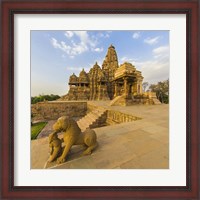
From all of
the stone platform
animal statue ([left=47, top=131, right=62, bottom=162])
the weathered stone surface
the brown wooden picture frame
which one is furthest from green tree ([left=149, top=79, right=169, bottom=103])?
the weathered stone surface

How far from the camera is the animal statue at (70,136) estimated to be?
1662 millimetres

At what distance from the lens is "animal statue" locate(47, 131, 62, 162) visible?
1695 mm

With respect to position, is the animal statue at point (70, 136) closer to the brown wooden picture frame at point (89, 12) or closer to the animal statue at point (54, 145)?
the animal statue at point (54, 145)

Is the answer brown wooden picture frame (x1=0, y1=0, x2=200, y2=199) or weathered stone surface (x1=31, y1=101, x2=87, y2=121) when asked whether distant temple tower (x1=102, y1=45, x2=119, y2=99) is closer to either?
weathered stone surface (x1=31, y1=101, x2=87, y2=121)

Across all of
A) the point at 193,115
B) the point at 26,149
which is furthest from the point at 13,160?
the point at 193,115

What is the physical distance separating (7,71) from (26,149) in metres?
1.35

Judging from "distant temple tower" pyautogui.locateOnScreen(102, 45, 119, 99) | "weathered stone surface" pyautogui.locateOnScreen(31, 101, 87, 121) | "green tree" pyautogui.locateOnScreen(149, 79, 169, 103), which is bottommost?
"weathered stone surface" pyautogui.locateOnScreen(31, 101, 87, 121)

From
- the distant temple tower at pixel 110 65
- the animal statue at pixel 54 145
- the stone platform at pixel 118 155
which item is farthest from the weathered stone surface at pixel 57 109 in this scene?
the distant temple tower at pixel 110 65

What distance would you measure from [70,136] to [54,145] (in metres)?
0.27

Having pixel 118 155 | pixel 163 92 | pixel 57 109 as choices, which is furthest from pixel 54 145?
pixel 57 109

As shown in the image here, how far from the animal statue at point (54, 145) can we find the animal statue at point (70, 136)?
0.25 ft

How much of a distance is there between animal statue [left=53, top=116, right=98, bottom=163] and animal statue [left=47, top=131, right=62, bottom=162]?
76 mm

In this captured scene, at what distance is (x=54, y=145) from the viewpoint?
67.5 inches

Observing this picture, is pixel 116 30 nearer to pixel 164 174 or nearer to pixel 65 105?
pixel 164 174
